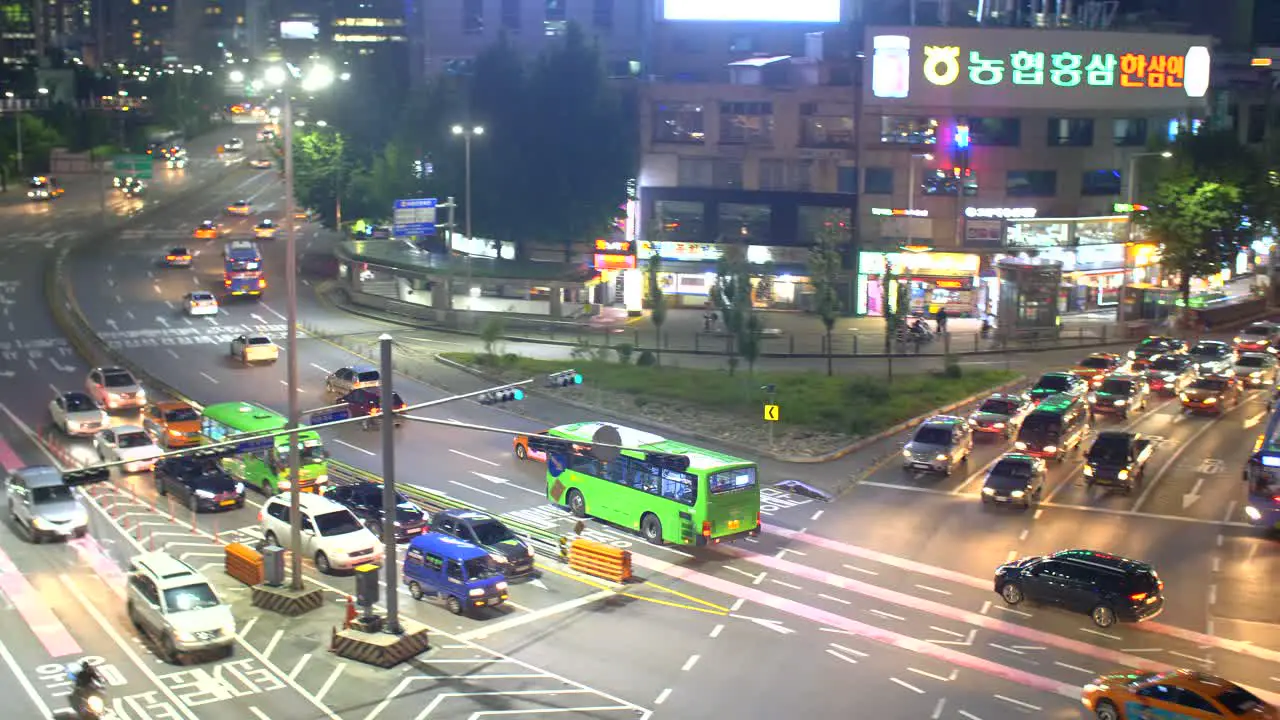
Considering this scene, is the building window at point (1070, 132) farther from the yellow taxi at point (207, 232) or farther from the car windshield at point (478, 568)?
the yellow taxi at point (207, 232)

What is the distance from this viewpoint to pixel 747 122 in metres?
84.0

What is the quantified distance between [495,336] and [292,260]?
2947 centimetres

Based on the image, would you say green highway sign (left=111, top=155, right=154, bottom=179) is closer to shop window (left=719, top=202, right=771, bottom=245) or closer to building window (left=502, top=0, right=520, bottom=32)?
building window (left=502, top=0, right=520, bottom=32)

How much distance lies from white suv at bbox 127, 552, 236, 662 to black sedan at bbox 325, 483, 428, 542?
23.7 ft

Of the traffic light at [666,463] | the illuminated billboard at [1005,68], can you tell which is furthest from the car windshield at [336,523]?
the illuminated billboard at [1005,68]

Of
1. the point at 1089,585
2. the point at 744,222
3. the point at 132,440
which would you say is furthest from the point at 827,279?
the point at 1089,585

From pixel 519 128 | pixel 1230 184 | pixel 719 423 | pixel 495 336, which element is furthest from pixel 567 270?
pixel 1230 184

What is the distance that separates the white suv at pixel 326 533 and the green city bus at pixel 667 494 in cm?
665

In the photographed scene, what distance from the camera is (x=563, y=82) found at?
8381 cm

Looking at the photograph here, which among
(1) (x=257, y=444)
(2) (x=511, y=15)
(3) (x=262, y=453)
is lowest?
(3) (x=262, y=453)

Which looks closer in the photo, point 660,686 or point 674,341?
point 660,686

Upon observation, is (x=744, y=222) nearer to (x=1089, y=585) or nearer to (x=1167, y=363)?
(x=1167, y=363)

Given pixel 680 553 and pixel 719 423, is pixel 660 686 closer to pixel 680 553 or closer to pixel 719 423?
pixel 680 553

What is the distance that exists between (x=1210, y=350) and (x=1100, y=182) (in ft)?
78.9
